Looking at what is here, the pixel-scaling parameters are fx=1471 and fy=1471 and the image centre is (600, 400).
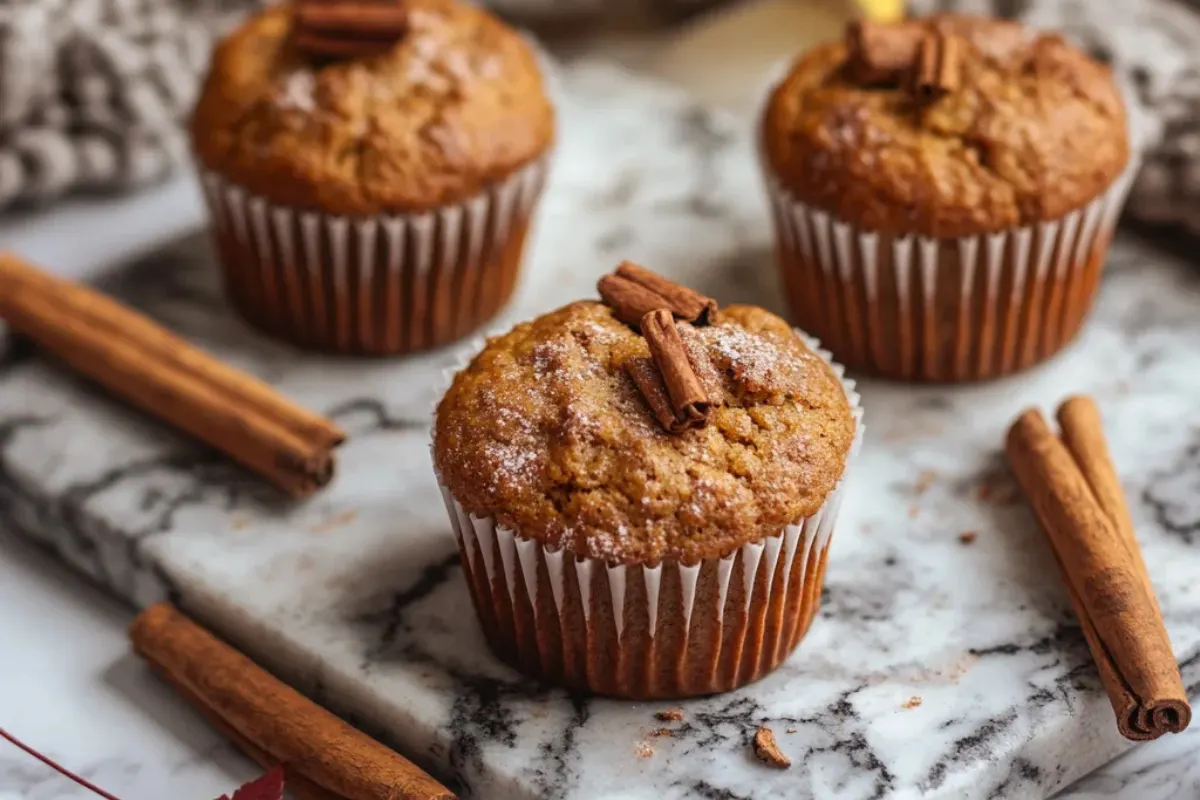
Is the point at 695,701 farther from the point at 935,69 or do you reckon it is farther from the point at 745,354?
the point at 935,69

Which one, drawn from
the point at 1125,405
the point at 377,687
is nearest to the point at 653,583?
the point at 377,687

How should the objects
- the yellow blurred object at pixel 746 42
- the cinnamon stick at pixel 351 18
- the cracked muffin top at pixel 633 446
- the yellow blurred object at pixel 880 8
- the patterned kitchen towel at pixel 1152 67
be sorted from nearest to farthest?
the cracked muffin top at pixel 633 446
the cinnamon stick at pixel 351 18
the patterned kitchen towel at pixel 1152 67
the yellow blurred object at pixel 746 42
the yellow blurred object at pixel 880 8

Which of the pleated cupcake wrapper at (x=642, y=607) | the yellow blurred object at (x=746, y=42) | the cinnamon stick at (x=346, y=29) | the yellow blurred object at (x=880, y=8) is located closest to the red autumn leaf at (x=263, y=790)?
the pleated cupcake wrapper at (x=642, y=607)

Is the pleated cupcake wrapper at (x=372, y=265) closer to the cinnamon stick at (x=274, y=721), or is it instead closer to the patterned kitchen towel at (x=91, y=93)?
the patterned kitchen towel at (x=91, y=93)

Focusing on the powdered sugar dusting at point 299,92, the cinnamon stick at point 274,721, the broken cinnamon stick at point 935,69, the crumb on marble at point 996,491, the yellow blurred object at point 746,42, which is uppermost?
the broken cinnamon stick at point 935,69

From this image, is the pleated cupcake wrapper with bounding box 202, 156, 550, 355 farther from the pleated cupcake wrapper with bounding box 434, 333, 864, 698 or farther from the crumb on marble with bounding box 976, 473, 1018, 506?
the crumb on marble with bounding box 976, 473, 1018, 506

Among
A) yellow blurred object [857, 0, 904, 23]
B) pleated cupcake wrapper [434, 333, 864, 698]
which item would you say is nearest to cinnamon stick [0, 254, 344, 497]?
pleated cupcake wrapper [434, 333, 864, 698]
